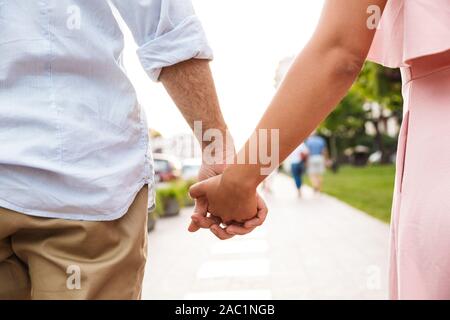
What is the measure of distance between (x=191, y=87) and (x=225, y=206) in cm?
38

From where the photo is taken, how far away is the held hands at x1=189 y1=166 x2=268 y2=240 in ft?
5.30

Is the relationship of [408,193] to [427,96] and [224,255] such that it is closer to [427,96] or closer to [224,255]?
[427,96]

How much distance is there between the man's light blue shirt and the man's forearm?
7.9 inches

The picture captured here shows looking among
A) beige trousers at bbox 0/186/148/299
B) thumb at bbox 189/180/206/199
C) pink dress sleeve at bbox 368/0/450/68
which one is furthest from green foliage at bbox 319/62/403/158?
beige trousers at bbox 0/186/148/299

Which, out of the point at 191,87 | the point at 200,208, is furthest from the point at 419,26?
the point at 200,208

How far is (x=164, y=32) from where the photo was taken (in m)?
1.68

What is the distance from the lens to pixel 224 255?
6824 millimetres

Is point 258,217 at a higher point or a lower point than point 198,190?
lower

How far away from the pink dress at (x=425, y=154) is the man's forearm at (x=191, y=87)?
617 mm

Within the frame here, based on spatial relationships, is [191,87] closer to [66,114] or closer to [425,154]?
[66,114]

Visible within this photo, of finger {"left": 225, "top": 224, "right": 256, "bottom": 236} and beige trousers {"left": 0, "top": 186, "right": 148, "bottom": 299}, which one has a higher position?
beige trousers {"left": 0, "top": 186, "right": 148, "bottom": 299}

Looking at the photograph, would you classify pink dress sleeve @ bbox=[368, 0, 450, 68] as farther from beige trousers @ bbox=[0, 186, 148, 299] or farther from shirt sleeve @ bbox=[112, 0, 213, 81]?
beige trousers @ bbox=[0, 186, 148, 299]

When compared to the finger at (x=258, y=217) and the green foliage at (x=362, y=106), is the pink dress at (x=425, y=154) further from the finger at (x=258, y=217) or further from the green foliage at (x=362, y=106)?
the green foliage at (x=362, y=106)
